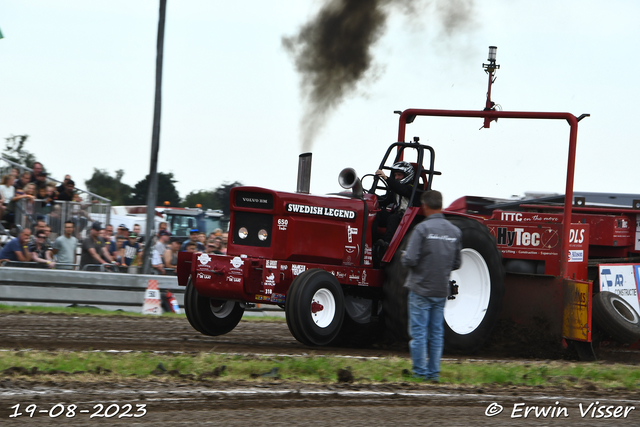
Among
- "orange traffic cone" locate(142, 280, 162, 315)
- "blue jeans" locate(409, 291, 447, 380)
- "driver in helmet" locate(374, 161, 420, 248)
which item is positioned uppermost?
"driver in helmet" locate(374, 161, 420, 248)

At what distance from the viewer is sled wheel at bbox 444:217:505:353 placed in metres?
8.71

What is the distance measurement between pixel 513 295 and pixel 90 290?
6.79m

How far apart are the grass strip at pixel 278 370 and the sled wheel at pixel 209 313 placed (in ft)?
6.87

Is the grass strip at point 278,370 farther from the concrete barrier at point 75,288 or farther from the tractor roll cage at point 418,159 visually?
the concrete barrier at point 75,288

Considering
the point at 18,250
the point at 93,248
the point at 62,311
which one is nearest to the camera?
the point at 62,311

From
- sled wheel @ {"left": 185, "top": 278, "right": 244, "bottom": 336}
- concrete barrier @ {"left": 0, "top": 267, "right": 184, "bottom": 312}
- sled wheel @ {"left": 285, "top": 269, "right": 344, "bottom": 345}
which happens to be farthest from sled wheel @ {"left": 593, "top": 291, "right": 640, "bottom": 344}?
concrete barrier @ {"left": 0, "top": 267, "right": 184, "bottom": 312}

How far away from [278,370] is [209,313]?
9.58ft

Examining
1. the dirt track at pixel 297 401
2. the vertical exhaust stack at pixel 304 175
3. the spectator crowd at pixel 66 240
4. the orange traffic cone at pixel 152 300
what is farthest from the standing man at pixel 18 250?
the dirt track at pixel 297 401

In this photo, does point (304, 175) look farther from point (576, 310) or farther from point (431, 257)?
point (576, 310)

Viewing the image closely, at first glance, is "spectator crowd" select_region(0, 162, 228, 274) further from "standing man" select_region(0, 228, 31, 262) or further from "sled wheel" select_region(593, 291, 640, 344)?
"sled wheel" select_region(593, 291, 640, 344)

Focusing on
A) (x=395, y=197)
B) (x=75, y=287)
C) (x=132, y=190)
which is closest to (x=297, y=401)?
(x=395, y=197)

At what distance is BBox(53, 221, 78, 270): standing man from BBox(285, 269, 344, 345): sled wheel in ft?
21.0

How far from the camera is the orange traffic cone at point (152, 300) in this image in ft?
42.7

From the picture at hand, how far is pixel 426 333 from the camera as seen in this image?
21.7 feet
